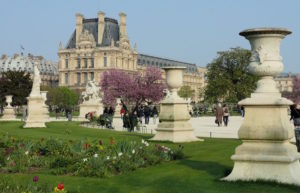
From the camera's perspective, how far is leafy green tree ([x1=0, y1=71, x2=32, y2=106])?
67625 mm

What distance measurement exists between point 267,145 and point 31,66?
6777 inches

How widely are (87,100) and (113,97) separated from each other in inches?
1534

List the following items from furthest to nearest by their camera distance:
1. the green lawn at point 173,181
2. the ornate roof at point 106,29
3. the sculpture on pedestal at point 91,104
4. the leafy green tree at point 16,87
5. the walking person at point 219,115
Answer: the ornate roof at point 106,29
the leafy green tree at point 16,87
the sculpture on pedestal at point 91,104
the walking person at point 219,115
the green lawn at point 173,181

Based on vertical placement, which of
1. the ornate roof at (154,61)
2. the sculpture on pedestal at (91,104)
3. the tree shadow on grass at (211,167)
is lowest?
the tree shadow on grass at (211,167)

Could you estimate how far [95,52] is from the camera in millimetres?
128750

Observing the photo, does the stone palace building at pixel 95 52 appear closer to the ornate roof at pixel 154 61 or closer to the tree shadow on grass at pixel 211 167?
the ornate roof at pixel 154 61

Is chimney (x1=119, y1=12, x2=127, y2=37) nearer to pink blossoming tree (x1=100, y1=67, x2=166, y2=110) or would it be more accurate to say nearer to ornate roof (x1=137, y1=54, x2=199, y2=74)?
ornate roof (x1=137, y1=54, x2=199, y2=74)

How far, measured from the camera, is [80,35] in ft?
429

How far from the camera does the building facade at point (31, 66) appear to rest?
173 metres

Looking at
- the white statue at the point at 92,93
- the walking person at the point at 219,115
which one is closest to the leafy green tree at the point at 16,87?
the white statue at the point at 92,93

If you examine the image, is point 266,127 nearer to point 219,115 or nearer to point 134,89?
point 219,115

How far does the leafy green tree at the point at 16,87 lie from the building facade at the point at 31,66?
327 ft

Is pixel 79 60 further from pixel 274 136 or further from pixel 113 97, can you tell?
pixel 274 136

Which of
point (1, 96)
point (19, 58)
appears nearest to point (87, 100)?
point (1, 96)
